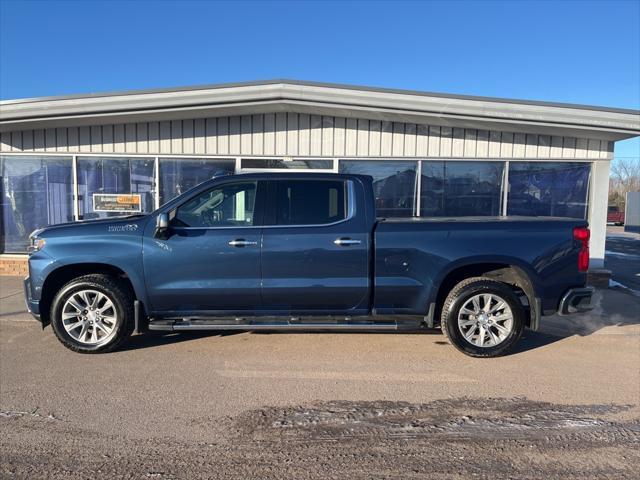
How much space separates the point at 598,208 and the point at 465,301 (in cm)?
610

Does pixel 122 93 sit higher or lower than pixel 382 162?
higher

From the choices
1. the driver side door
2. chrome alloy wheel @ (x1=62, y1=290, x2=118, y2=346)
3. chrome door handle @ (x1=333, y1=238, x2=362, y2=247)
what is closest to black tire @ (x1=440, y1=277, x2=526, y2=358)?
chrome door handle @ (x1=333, y1=238, x2=362, y2=247)

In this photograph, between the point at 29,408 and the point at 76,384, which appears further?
the point at 76,384

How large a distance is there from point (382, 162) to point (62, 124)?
629 cm

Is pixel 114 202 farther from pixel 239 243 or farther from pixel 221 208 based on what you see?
pixel 239 243

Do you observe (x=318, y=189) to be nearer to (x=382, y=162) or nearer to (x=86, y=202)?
(x=382, y=162)

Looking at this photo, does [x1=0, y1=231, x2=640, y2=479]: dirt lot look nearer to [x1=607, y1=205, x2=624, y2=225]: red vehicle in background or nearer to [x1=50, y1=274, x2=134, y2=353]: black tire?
[x1=50, y1=274, x2=134, y2=353]: black tire

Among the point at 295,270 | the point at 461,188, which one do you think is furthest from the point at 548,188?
the point at 295,270

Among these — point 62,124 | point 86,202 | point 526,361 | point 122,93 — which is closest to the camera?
point 526,361

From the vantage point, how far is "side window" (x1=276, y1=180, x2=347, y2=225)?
4875mm

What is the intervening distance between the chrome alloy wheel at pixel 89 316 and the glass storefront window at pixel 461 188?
6404mm

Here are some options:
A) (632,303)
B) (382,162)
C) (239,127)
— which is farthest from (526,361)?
(239,127)

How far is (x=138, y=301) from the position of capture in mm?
4789

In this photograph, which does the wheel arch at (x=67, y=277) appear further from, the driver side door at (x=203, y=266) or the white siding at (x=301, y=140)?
the white siding at (x=301, y=140)
